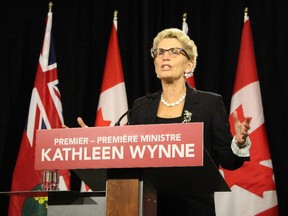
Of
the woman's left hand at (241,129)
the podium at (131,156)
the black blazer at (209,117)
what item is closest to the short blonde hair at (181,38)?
the black blazer at (209,117)

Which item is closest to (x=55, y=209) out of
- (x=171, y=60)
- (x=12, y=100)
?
(x=171, y=60)

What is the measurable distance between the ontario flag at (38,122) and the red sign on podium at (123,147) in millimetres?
2956

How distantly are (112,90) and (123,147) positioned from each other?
3.25 meters

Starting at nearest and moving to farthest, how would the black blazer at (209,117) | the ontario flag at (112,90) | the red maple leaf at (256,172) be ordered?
the black blazer at (209,117) < the red maple leaf at (256,172) < the ontario flag at (112,90)

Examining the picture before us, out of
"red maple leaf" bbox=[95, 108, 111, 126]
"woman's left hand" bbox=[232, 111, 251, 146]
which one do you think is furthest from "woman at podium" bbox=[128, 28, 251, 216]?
"red maple leaf" bbox=[95, 108, 111, 126]

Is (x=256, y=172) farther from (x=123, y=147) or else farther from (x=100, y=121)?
(x=123, y=147)

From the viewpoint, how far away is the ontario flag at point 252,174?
177 inches

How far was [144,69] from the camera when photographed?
518cm

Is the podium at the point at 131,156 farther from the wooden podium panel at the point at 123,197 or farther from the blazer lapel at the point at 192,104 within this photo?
the blazer lapel at the point at 192,104

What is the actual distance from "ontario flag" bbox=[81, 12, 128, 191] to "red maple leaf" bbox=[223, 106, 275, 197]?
1018 mm

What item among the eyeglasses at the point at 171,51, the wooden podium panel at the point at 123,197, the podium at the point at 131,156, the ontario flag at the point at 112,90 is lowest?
the wooden podium panel at the point at 123,197

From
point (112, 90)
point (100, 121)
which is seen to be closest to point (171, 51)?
point (100, 121)

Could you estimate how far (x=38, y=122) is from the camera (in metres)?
4.92

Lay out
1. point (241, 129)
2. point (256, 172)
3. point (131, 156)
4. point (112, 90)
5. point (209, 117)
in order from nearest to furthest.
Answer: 1. point (131, 156)
2. point (241, 129)
3. point (209, 117)
4. point (256, 172)
5. point (112, 90)
